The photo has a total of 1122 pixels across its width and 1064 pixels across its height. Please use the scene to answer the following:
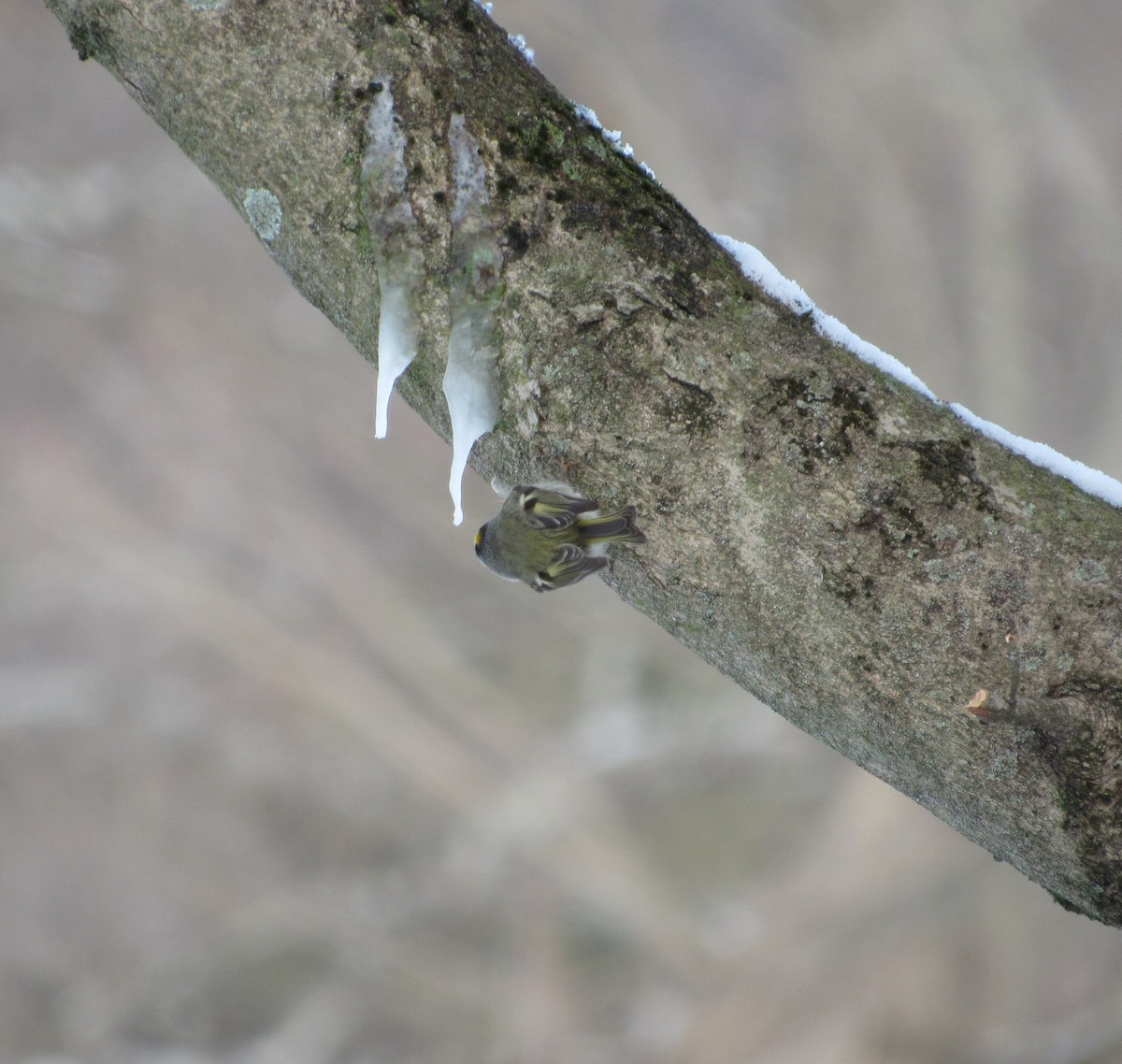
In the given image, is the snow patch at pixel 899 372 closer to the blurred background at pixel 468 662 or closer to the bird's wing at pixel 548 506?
the bird's wing at pixel 548 506

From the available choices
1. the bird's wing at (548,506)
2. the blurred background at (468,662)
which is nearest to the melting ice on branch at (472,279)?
the bird's wing at (548,506)

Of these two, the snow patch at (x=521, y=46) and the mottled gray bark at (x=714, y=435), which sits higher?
the snow patch at (x=521, y=46)

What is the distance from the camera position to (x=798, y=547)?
1.08m

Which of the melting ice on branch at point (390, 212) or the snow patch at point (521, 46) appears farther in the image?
the snow patch at point (521, 46)

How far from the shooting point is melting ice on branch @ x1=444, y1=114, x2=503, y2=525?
3.78 feet

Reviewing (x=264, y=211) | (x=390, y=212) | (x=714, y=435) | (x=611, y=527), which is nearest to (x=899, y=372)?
(x=714, y=435)

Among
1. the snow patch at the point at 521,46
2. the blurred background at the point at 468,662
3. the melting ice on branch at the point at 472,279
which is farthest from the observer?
the blurred background at the point at 468,662

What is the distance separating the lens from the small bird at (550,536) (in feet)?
3.97

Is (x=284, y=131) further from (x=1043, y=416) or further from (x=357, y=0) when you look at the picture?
(x=1043, y=416)

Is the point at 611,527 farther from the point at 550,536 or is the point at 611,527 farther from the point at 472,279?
the point at 472,279

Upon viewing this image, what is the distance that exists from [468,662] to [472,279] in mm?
4059

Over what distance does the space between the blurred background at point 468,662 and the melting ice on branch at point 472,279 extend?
3.42m

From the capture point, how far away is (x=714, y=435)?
1107 millimetres

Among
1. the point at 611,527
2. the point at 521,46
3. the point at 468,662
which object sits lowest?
the point at 611,527
